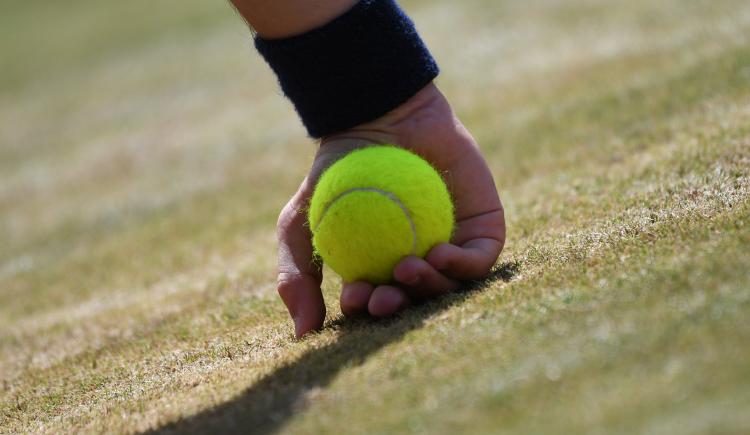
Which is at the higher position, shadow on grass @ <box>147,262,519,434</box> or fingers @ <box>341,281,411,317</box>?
fingers @ <box>341,281,411,317</box>

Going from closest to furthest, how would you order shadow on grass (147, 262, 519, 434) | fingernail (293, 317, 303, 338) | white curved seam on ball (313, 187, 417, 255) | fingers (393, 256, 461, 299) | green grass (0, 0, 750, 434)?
green grass (0, 0, 750, 434)
shadow on grass (147, 262, 519, 434)
fingers (393, 256, 461, 299)
white curved seam on ball (313, 187, 417, 255)
fingernail (293, 317, 303, 338)

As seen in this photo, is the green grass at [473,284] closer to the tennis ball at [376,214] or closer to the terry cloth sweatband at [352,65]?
the tennis ball at [376,214]

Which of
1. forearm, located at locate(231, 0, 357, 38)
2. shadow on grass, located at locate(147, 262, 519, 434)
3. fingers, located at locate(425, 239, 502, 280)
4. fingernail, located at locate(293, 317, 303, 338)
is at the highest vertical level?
forearm, located at locate(231, 0, 357, 38)

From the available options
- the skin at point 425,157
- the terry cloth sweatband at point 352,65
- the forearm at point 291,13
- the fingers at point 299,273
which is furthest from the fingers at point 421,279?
the forearm at point 291,13

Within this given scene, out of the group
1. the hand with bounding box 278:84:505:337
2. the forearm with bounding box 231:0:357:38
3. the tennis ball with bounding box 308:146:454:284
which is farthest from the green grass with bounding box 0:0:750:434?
the forearm with bounding box 231:0:357:38

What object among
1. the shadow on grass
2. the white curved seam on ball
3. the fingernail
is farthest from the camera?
the fingernail

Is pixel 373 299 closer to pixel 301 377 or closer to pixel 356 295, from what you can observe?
pixel 356 295

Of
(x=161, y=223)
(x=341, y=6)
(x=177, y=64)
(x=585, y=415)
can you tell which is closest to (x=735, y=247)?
(x=585, y=415)

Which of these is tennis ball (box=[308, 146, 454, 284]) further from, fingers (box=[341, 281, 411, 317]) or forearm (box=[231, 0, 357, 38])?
forearm (box=[231, 0, 357, 38])
